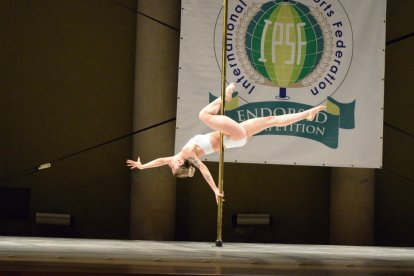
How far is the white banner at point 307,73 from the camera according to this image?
535 centimetres

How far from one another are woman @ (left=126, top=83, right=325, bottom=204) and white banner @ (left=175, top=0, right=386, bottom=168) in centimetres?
52

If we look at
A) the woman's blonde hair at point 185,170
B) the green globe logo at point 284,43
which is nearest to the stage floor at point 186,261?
the woman's blonde hair at point 185,170

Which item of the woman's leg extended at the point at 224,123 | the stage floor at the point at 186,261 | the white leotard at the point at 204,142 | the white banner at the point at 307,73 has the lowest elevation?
the stage floor at the point at 186,261

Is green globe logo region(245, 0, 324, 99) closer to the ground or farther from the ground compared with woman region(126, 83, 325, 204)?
farther from the ground

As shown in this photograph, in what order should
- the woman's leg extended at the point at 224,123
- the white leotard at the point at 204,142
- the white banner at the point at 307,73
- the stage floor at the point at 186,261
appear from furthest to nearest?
the white banner at the point at 307,73 → the white leotard at the point at 204,142 → the woman's leg extended at the point at 224,123 → the stage floor at the point at 186,261

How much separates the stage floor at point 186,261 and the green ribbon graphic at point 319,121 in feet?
4.49

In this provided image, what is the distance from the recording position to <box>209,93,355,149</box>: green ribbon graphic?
5375 mm

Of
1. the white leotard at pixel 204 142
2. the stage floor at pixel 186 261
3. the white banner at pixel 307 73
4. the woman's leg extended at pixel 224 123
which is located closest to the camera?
the stage floor at pixel 186 261

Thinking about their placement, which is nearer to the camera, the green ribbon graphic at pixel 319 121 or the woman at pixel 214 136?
the woman at pixel 214 136

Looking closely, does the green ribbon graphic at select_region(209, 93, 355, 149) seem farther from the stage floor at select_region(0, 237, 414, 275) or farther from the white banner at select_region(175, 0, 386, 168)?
the stage floor at select_region(0, 237, 414, 275)

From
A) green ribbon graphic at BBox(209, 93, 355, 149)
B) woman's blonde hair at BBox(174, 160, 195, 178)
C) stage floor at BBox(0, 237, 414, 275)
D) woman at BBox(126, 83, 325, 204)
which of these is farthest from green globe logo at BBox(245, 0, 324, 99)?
stage floor at BBox(0, 237, 414, 275)

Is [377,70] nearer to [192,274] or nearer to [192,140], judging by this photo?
[192,140]

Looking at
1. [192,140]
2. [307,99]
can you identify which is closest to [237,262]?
[192,140]

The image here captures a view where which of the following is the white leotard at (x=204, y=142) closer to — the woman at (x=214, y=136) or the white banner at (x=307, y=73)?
the woman at (x=214, y=136)
